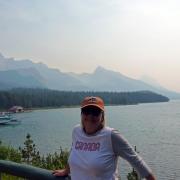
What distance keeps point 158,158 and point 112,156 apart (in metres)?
28.9

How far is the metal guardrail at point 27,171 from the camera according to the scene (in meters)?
3.15

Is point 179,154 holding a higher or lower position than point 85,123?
higher

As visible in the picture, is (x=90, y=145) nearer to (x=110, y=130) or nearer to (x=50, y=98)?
→ (x=110, y=130)

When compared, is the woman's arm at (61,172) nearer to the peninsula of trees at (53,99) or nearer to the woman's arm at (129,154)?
the woman's arm at (129,154)

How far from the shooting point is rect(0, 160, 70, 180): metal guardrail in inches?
124

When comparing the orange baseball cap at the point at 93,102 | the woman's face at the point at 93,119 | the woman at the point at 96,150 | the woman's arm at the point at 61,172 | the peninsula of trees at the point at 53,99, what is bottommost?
the woman's arm at the point at 61,172

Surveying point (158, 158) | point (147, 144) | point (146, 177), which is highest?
point (147, 144)

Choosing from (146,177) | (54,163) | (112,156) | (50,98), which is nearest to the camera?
(146,177)

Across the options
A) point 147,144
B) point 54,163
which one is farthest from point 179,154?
point 54,163

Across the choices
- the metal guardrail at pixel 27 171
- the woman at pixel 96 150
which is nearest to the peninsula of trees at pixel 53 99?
the metal guardrail at pixel 27 171

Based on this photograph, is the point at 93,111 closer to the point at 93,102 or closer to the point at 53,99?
the point at 93,102

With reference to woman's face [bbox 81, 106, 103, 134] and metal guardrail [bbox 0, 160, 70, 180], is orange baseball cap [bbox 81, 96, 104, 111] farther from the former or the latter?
metal guardrail [bbox 0, 160, 70, 180]

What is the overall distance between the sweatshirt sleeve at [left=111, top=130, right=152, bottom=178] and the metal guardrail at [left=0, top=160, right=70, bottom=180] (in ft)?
1.62

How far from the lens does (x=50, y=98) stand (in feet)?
484
